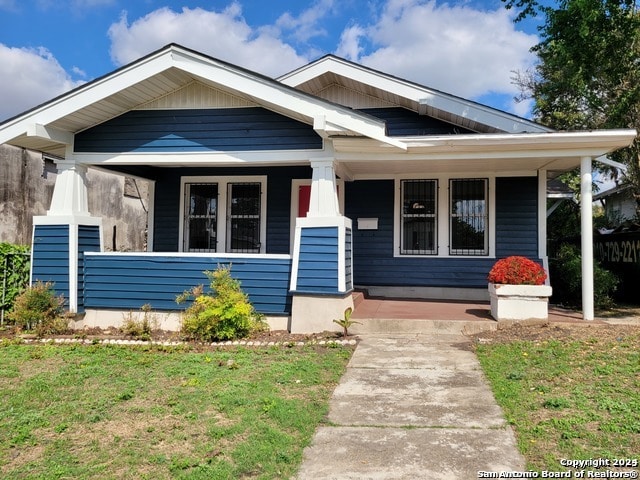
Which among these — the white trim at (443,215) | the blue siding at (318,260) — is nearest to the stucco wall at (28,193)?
the white trim at (443,215)

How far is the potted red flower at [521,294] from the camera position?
7219mm

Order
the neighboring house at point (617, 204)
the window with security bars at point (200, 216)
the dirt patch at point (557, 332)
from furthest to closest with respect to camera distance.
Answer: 1. the neighboring house at point (617, 204)
2. the window with security bars at point (200, 216)
3. the dirt patch at point (557, 332)

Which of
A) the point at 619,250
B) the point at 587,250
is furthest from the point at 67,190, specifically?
the point at 619,250

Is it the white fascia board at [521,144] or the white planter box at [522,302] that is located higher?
the white fascia board at [521,144]

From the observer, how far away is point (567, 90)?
1303cm

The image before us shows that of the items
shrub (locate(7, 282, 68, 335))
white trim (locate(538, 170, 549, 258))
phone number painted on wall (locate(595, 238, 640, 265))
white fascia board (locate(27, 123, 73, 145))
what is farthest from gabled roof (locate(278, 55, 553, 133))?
shrub (locate(7, 282, 68, 335))

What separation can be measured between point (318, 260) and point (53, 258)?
4405mm

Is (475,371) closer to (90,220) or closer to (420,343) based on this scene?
(420,343)

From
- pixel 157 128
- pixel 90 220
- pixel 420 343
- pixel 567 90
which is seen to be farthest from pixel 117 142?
pixel 567 90

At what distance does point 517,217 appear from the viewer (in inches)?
374

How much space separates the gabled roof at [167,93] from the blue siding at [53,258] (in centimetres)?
150

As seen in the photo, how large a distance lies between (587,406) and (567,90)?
37.0 ft

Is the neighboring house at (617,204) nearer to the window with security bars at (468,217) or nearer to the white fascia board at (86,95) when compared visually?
the window with security bars at (468,217)

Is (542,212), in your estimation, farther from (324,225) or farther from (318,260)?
(318,260)
